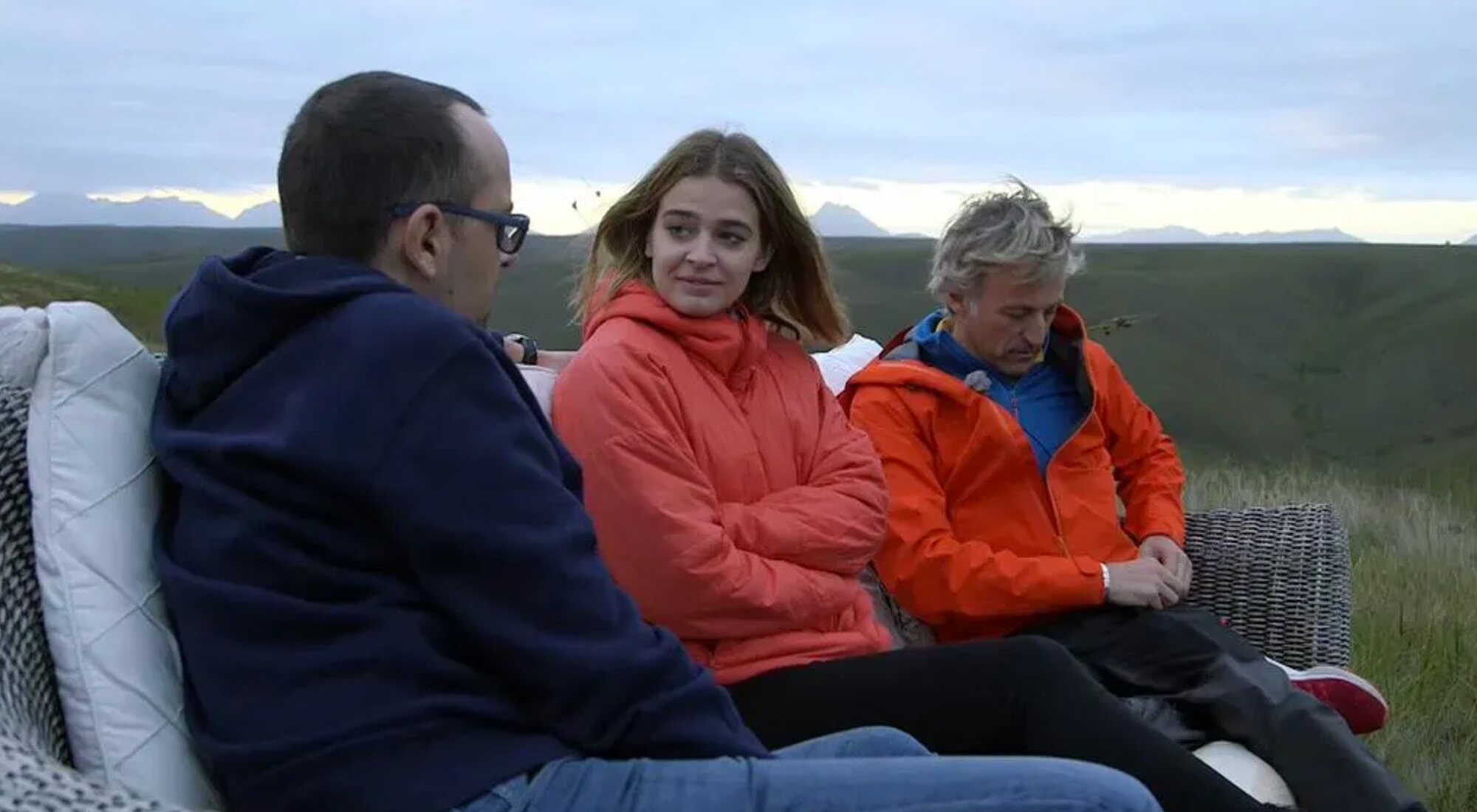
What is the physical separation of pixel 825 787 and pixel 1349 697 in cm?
175

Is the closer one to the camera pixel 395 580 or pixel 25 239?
pixel 395 580

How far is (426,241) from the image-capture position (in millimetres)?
1794

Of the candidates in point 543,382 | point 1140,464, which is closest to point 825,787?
point 543,382

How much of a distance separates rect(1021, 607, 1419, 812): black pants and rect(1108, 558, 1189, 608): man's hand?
0.03 metres

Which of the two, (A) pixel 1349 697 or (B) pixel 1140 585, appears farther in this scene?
(B) pixel 1140 585

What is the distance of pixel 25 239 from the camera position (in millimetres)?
64000

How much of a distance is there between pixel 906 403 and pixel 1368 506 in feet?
15.1

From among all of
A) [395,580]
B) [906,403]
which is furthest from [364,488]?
[906,403]

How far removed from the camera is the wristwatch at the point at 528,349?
288 centimetres

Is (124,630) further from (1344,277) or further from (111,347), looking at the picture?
(1344,277)

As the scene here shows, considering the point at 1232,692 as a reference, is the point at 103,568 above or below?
above

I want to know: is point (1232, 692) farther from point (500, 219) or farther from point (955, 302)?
point (500, 219)

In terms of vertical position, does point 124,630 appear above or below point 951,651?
above

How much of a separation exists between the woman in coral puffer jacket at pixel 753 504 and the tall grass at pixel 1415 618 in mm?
1349
